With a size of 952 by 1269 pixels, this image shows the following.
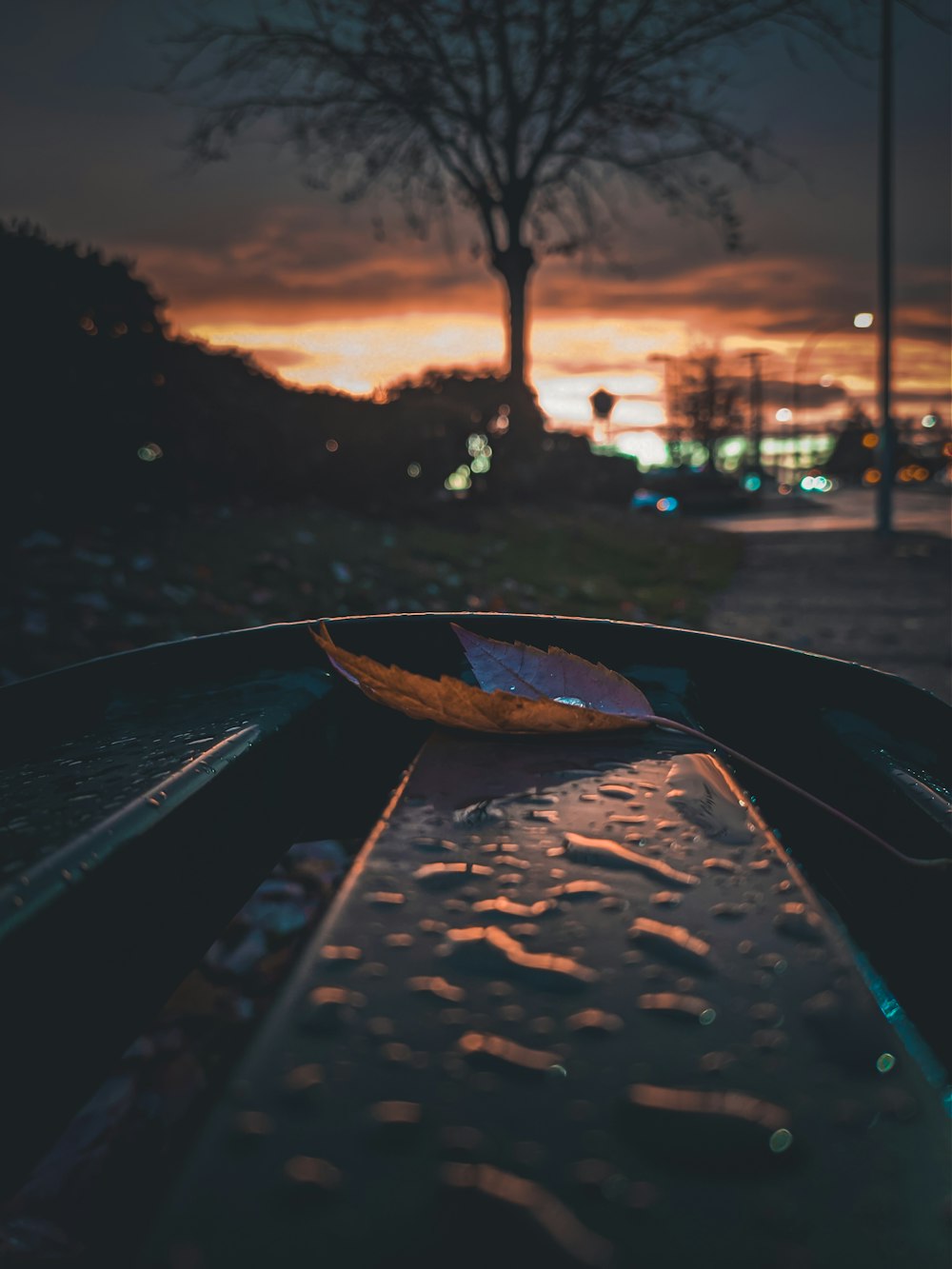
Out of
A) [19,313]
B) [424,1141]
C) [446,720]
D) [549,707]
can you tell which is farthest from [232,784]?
[19,313]

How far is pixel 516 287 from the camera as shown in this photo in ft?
53.3

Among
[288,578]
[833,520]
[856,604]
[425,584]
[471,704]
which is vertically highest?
[833,520]

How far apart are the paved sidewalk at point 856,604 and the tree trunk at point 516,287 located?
5.24 meters

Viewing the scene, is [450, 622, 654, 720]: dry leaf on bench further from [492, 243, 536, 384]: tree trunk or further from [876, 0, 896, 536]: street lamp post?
[876, 0, 896, 536]: street lamp post

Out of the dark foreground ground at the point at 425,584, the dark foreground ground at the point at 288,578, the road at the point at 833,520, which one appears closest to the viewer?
Result: the dark foreground ground at the point at 288,578

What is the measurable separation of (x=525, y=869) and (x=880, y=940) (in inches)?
15.0

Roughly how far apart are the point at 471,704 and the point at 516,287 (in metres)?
16.5

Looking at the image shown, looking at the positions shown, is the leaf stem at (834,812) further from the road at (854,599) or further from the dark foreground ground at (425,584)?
the dark foreground ground at (425,584)

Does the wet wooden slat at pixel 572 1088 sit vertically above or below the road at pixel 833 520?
below

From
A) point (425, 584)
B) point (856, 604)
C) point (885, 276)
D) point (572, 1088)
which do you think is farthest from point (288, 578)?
point (885, 276)

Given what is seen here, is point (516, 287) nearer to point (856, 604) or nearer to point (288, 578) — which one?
point (856, 604)

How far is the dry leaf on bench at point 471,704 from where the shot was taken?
0.96 m

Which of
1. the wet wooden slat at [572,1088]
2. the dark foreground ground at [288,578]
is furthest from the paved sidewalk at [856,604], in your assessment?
the wet wooden slat at [572,1088]

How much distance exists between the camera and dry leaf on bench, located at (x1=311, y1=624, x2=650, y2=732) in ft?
3.16
